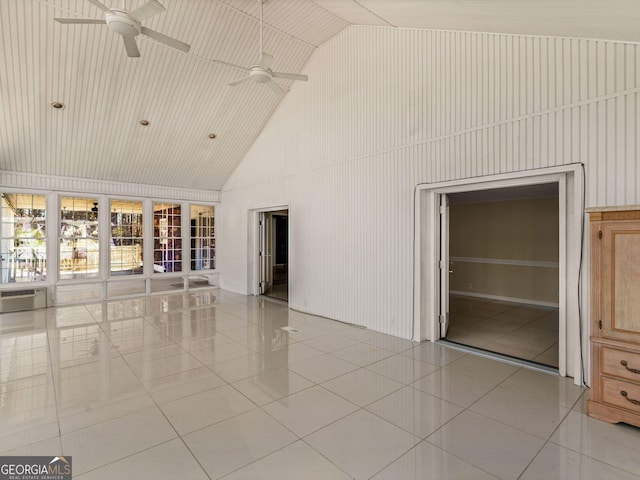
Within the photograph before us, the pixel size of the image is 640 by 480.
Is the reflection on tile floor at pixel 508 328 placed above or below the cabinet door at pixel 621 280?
below

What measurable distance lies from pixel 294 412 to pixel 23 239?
742cm

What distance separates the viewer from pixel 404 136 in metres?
4.68

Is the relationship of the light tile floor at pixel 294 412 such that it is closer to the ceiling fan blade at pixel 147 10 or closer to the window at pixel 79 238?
the window at pixel 79 238

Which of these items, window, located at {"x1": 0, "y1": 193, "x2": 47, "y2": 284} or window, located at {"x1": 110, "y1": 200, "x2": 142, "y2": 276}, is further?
window, located at {"x1": 110, "y1": 200, "x2": 142, "y2": 276}

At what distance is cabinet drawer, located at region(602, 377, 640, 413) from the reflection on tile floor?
111 cm

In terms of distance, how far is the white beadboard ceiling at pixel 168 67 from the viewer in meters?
3.38

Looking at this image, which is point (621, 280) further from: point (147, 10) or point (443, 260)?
point (147, 10)

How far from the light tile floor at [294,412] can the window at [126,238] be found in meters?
3.29

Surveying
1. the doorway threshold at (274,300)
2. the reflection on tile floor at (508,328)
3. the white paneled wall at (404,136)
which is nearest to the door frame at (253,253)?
the doorway threshold at (274,300)

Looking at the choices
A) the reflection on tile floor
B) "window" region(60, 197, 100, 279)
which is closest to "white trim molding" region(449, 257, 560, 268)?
the reflection on tile floor

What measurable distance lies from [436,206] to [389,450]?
3244 millimetres

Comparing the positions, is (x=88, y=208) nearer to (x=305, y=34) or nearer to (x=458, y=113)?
(x=305, y=34)

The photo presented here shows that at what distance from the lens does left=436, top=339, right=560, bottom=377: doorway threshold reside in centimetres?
357

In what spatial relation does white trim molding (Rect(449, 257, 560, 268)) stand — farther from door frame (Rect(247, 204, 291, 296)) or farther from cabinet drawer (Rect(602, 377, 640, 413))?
door frame (Rect(247, 204, 291, 296))
